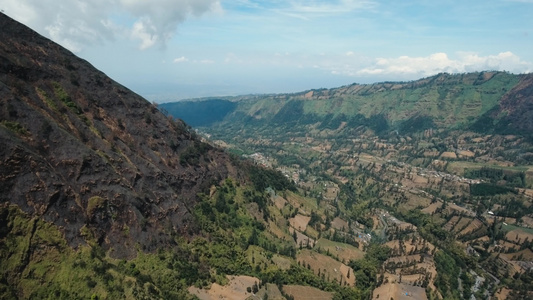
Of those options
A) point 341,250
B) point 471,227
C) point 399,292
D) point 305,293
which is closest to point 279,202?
point 341,250

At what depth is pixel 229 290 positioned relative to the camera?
71.9 metres

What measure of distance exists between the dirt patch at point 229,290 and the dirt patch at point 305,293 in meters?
7.79

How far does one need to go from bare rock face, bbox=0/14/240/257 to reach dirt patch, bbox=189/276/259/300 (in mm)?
12563

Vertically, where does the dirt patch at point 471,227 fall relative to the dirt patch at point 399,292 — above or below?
below

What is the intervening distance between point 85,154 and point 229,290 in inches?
1471

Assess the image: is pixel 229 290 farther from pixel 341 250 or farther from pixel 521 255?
pixel 521 255

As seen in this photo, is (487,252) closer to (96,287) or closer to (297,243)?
(297,243)

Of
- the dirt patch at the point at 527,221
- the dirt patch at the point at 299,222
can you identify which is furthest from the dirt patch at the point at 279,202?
the dirt patch at the point at 527,221

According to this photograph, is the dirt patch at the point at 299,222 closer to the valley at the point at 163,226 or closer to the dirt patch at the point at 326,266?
the valley at the point at 163,226

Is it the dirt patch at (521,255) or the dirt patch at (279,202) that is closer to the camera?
the dirt patch at (521,255)

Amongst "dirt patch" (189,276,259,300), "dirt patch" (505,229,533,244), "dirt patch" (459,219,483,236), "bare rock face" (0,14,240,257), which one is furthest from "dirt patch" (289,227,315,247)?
"dirt patch" (505,229,533,244)

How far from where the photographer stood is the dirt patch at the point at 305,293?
7856 cm

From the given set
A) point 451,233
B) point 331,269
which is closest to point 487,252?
point 451,233

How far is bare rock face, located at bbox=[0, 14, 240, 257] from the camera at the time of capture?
56.4m
